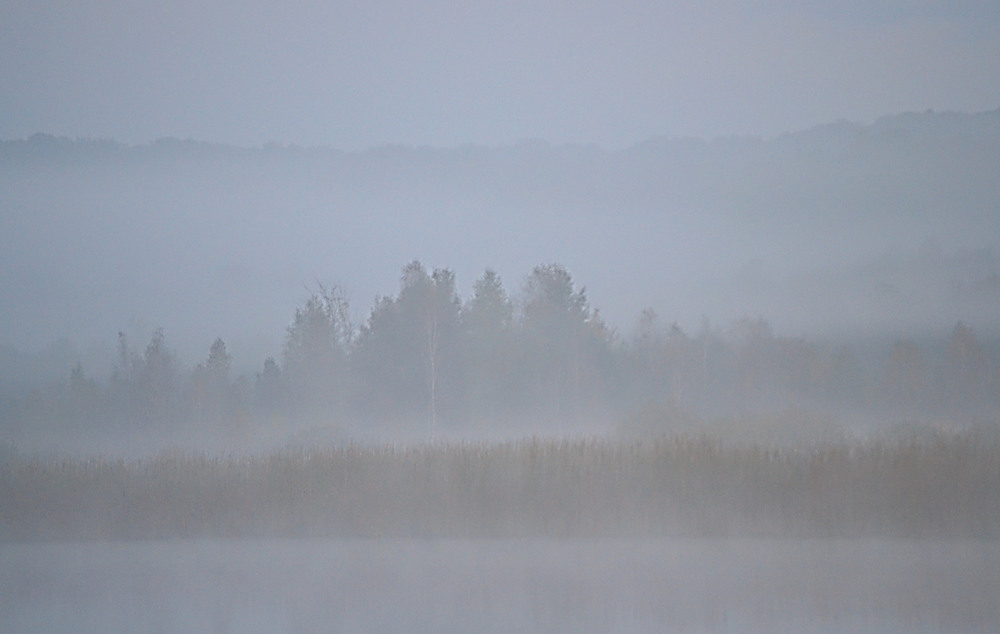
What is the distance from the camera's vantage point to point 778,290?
57.0 meters

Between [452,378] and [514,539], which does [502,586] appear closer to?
[514,539]

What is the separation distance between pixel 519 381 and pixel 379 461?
2136cm

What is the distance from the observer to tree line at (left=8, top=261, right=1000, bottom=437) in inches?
Answer: 1409

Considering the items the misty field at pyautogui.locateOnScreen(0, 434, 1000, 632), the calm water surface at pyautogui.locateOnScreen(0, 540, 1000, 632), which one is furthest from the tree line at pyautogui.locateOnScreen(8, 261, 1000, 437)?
the calm water surface at pyautogui.locateOnScreen(0, 540, 1000, 632)

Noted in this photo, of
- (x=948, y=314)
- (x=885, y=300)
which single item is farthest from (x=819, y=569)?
(x=885, y=300)

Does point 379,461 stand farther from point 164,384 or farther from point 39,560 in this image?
point 164,384

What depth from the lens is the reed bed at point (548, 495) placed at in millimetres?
13742

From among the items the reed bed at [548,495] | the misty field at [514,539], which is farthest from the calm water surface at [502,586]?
the reed bed at [548,495]

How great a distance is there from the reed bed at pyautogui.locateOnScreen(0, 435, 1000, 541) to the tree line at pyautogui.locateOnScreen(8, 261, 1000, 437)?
64.5 ft

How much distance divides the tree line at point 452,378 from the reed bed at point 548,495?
19662 mm

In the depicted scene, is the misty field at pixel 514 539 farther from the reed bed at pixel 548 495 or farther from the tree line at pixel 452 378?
the tree line at pixel 452 378

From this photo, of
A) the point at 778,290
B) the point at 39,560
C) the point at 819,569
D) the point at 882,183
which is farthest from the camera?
the point at 882,183

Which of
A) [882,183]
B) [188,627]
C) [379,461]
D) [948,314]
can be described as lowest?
[188,627]

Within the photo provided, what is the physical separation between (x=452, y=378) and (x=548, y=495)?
71.3 ft
